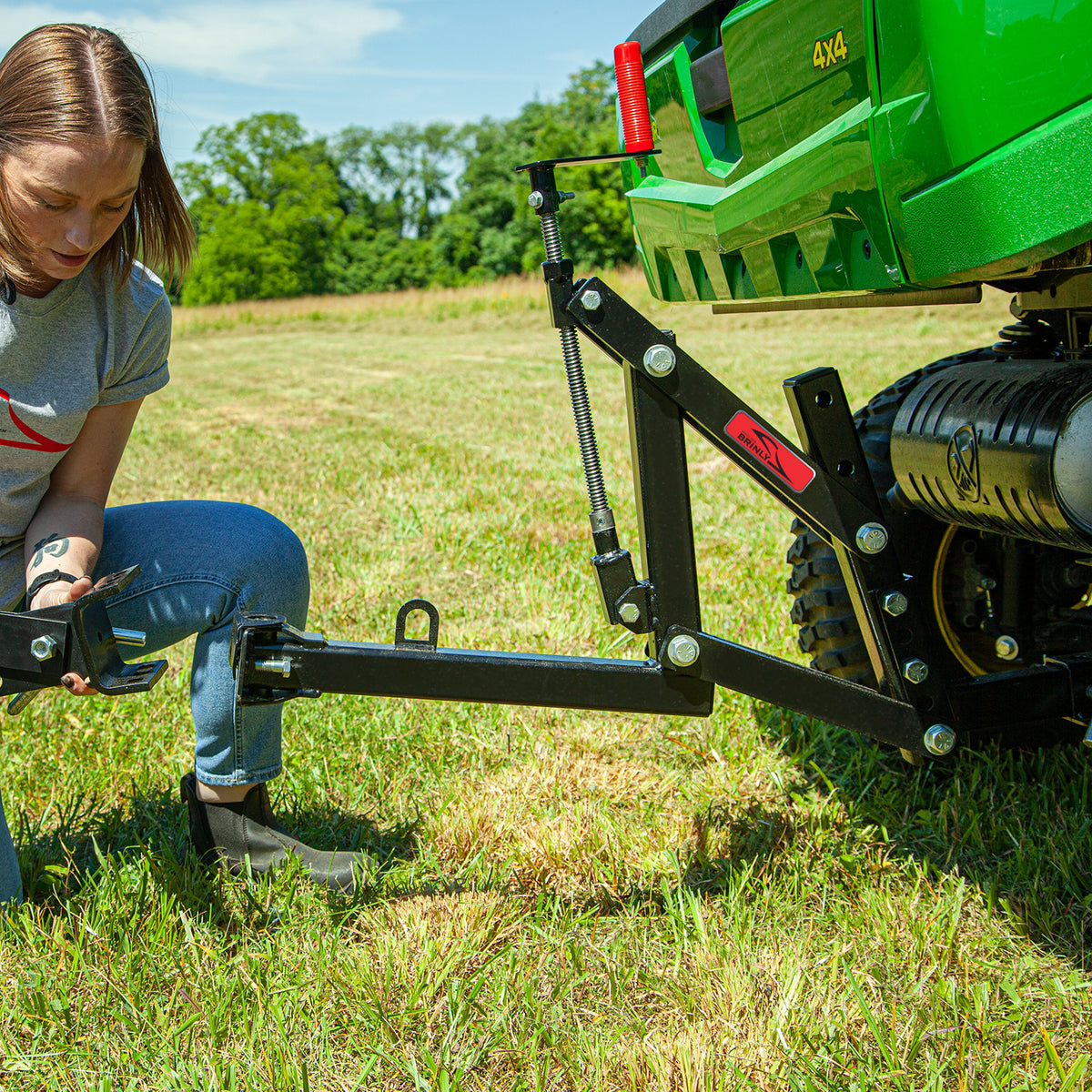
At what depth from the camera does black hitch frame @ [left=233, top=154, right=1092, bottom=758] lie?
1.74 meters

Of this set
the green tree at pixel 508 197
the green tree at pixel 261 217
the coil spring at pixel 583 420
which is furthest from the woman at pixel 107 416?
the green tree at pixel 261 217

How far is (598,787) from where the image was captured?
2.51m

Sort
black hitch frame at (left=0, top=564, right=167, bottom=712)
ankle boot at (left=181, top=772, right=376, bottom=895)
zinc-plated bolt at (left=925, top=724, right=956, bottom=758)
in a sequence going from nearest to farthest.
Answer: black hitch frame at (left=0, top=564, right=167, bottom=712) → zinc-plated bolt at (left=925, top=724, right=956, bottom=758) → ankle boot at (left=181, top=772, right=376, bottom=895)

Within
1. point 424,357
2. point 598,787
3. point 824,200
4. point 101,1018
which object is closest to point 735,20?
point 824,200

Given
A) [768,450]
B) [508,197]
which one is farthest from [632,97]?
[508,197]

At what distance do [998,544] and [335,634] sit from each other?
217cm

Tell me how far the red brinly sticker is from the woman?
896mm

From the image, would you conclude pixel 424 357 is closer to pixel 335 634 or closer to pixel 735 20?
pixel 335 634

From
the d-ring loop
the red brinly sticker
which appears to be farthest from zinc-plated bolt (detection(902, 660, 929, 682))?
the d-ring loop

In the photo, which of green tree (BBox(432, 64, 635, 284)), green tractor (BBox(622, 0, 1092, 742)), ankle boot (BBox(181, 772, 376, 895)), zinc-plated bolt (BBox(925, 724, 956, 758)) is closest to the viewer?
green tractor (BBox(622, 0, 1092, 742))

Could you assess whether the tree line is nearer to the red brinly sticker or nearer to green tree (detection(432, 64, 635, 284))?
green tree (detection(432, 64, 635, 284))

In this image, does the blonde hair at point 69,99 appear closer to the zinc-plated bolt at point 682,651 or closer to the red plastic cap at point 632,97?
the red plastic cap at point 632,97

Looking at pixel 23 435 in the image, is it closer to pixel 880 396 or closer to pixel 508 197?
pixel 880 396

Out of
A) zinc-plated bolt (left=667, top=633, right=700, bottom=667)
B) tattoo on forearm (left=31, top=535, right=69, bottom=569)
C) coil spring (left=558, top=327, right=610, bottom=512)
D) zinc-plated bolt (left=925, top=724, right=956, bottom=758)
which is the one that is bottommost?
zinc-plated bolt (left=925, top=724, right=956, bottom=758)
